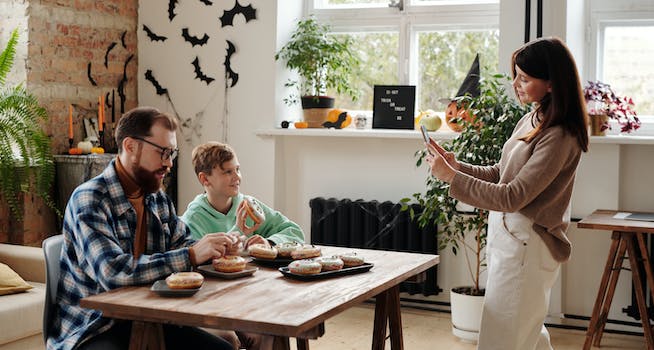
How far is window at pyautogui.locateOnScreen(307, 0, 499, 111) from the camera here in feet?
16.1

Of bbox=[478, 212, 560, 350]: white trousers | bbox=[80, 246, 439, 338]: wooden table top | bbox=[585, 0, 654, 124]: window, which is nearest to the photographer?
bbox=[80, 246, 439, 338]: wooden table top

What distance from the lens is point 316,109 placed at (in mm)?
5066

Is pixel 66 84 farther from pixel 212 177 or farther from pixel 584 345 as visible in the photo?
Result: pixel 584 345

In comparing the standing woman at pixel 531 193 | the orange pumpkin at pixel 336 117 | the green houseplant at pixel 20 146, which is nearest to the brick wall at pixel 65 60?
the green houseplant at pixel 20 146

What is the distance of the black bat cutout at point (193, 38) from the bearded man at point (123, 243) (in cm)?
285

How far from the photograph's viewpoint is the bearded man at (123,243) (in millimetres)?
2262

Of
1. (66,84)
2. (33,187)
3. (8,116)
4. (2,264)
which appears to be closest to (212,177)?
(2,264)

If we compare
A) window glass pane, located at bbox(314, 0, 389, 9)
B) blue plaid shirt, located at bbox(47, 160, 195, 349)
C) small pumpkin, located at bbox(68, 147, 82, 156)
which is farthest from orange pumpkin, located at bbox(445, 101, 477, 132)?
blue plaid shirt, located at bbox(47, 160, 195, 349)

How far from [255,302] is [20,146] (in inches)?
97.4

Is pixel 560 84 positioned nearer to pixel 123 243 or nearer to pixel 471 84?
pixel 123 243

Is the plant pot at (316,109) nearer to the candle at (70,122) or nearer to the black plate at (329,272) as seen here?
the candle at (70,122)

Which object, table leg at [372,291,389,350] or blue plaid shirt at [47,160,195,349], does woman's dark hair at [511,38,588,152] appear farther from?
blue plaid shirt at [47,160,195,349]

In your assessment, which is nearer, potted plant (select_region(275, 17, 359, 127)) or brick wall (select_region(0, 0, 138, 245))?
brick wall (select_region(0, 0, 138, 245))

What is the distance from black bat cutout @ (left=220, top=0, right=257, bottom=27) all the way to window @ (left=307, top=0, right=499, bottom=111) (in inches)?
16.5
